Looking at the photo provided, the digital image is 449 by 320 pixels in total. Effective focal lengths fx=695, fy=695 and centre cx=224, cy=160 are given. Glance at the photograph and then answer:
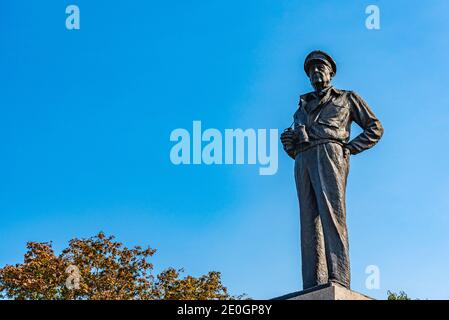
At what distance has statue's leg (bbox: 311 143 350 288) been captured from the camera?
32.1 feet

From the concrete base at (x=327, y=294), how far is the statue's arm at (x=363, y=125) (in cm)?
239

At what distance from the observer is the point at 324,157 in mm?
10438

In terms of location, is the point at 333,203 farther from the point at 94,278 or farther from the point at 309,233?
the point at 94,278

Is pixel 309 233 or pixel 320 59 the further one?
pixel 320 59

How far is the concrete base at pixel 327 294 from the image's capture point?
903cm

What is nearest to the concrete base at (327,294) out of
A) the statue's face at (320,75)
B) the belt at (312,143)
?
the belt at (312,143)

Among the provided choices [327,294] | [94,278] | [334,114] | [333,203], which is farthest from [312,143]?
[94,278]

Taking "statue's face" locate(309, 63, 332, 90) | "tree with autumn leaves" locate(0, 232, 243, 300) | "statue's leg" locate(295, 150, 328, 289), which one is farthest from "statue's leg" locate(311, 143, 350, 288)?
"tree with autumn leaves" locate(0, 232, 243, 300)

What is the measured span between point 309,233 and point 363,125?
76.7 inches

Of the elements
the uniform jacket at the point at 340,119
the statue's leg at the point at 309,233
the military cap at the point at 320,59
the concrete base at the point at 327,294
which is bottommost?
the concrete base at the point at 327,294

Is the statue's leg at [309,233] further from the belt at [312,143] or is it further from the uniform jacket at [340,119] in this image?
the uniform jacket at [340,119]
